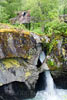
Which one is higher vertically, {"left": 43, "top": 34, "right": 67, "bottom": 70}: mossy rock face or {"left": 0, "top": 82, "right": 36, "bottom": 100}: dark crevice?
{"left": 43, "top": 34, "right": 67, "bottom": 70}: mossy rock face

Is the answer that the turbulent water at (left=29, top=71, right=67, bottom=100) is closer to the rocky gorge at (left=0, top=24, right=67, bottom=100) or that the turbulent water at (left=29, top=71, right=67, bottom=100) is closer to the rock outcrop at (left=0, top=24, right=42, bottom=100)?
the rocky gorge at (left=0, top=24, right=67, bottom=100)

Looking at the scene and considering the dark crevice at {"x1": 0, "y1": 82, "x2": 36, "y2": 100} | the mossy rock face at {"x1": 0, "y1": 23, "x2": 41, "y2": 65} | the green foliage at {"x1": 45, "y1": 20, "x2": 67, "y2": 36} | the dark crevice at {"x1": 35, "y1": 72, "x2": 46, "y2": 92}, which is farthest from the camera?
the dark crevice at {"x1": 35, "y1": 72, "x2": 46, "y2": 92}

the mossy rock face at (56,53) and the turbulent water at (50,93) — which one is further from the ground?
the mossy rock face at (56,53)

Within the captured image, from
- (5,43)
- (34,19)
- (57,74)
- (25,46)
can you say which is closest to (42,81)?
(57,74)

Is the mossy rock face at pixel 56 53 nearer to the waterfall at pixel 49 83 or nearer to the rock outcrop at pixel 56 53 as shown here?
the rock outcrop at pixel 56 53

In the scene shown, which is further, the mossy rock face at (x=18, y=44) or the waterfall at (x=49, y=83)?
the waterfall at (x=49, y=83)

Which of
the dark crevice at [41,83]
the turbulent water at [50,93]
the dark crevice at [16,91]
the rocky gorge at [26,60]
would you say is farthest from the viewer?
the dark crevice at [41,83]

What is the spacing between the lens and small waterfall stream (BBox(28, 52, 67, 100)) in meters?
8.86

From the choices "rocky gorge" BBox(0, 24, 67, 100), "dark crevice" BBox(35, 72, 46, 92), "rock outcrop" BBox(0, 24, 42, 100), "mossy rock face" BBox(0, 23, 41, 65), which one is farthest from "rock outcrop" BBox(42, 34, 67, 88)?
"mossy rock face" BBox(0, 23, 41, 65)

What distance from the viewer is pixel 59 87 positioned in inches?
404

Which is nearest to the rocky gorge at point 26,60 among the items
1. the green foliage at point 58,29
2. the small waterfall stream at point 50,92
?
the green foliage at point 58,29

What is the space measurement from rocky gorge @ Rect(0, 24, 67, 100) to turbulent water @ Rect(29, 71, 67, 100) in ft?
1.39

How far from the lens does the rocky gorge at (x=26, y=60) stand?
7.73m

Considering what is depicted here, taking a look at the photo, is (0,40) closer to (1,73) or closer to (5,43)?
(5,43)
